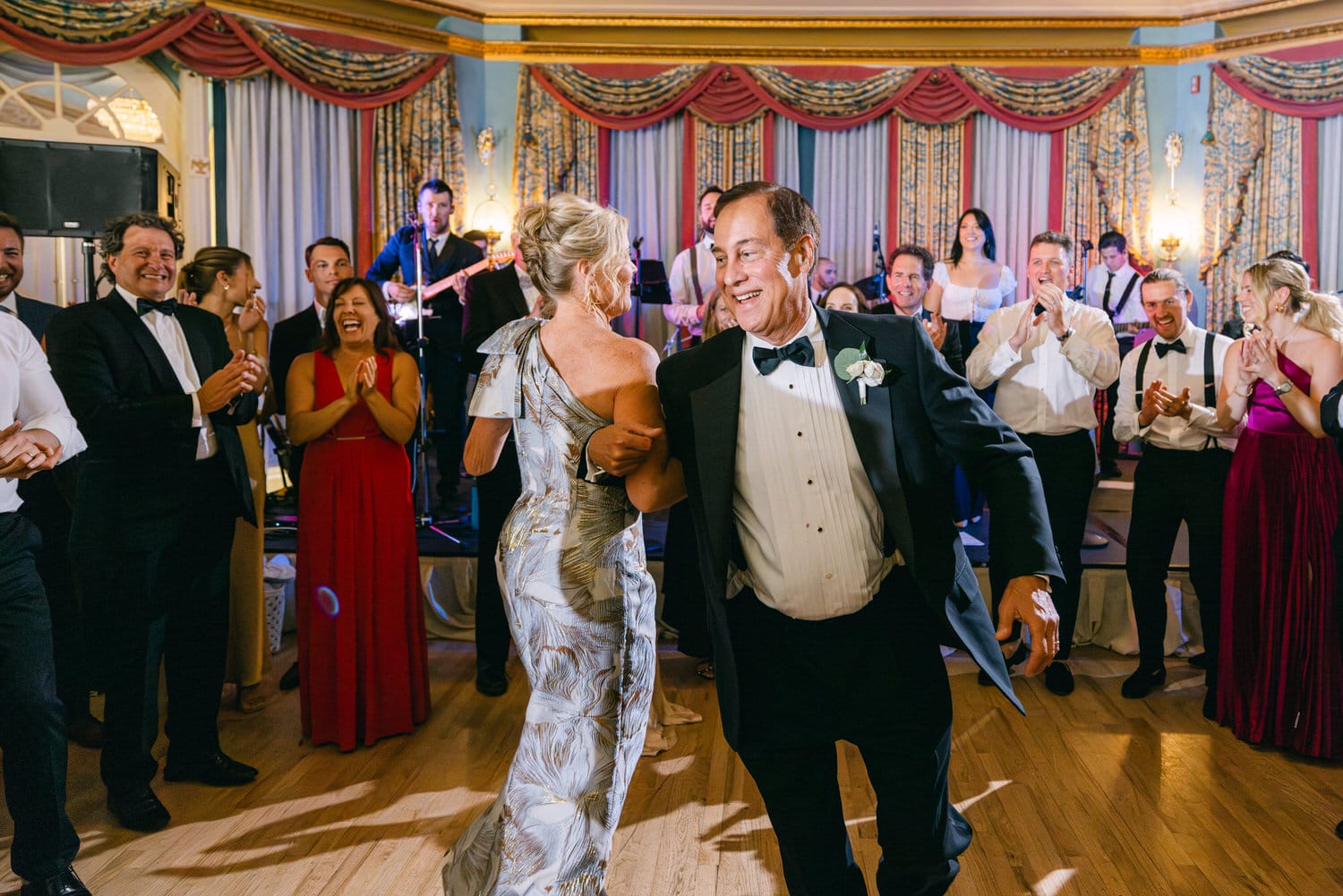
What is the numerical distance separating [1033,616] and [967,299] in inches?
160

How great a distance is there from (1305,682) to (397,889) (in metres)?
3.07

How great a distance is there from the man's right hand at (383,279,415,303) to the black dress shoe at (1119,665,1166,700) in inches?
158

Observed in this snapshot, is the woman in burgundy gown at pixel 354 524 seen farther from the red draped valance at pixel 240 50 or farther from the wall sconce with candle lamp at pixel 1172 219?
the wall sconce with candle lamp at pixel 1172 219

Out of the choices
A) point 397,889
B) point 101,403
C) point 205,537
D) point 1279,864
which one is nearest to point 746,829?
point 397,889

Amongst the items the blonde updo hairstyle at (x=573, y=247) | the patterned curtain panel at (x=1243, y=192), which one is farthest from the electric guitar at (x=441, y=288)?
the patterned curtain panel at (x=1243, y=192)

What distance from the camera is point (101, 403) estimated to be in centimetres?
301

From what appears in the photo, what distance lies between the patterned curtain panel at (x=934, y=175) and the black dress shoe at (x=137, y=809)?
6.97 meters

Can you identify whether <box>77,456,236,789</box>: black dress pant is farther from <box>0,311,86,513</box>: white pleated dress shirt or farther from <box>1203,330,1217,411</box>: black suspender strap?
<box>1203,330,1217,411</box>: black suspender strap

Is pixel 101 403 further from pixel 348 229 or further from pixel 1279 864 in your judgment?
pixel 348 229

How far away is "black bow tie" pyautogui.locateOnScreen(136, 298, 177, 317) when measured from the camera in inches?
123

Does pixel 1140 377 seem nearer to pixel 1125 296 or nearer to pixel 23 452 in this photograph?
pixel 1125 296

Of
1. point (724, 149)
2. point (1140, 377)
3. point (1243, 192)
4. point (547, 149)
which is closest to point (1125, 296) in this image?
point (1243, 192)

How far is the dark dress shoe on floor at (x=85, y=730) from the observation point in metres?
3.77

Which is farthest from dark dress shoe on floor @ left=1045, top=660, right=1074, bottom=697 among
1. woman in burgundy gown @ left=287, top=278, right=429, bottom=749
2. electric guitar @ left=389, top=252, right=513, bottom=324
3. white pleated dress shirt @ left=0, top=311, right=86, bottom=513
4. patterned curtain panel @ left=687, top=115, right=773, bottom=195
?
patterned curtain panel @ left=687, top=115, right=773, bottom=195
